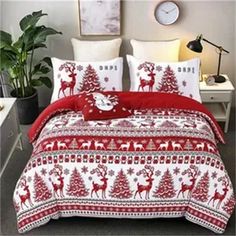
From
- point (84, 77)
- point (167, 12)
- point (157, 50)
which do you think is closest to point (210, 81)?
point (157, 50)

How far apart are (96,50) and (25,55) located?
0.67 metres

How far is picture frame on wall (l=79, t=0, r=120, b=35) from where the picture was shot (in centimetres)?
382

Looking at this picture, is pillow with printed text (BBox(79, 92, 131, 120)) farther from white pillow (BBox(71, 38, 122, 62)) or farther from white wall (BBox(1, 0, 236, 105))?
white wall (BBox(1, 0, 236, 105))

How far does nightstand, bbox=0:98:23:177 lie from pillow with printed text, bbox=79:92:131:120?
65 cm

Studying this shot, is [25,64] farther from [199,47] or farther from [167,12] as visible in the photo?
[199,47]

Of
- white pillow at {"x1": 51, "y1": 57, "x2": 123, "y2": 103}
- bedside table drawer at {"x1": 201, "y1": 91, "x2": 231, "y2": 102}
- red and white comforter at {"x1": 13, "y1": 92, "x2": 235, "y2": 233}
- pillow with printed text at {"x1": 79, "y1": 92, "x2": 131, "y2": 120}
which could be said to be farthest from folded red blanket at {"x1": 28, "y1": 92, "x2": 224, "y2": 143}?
bedside table drawer at {"x1": 201, "y1": 91, "x2": 231, "y2": 102}

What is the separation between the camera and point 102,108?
2924mm

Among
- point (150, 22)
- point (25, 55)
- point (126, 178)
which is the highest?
point (150, 22)

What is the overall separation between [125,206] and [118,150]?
1.26ft

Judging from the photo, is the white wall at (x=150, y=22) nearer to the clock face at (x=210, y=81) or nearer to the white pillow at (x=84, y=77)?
the clock face at (x=210, y=81)

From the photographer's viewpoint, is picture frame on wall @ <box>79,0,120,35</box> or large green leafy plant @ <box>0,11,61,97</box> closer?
large green leafy plant @ <box>0,11,61,97</box>

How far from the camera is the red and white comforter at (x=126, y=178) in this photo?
258cm

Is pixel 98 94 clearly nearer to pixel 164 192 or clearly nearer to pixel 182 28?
pixel 164 192

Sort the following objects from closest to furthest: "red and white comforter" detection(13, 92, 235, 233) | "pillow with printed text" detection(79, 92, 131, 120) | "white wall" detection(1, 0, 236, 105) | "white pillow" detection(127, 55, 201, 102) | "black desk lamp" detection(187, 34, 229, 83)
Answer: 1. "red and white comforter" detection(13, 92, 235, 233)
2. "pillow with printed text" detection(79, 92, 131, 120)
3. "white pillow" detection(127, 55, 201, 102)
4. "black desk lamp" detection(187, 34, 229, 83)
5. "white wall" detection(1, 0, 236, 105)
